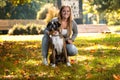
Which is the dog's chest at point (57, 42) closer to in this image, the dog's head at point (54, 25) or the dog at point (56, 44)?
the dog at point (56, 44)

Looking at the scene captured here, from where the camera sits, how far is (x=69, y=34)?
8.72m

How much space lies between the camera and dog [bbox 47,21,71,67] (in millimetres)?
8328

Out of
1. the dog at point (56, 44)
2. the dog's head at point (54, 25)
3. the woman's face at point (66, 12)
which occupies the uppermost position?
the woman's face at point (66, 12)

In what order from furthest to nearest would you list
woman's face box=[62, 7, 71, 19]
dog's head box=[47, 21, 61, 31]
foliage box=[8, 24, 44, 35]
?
foliage box=[8, 24, 44, 35], woman's face box=[62, 7, 71, 19], dog's head box=[47, 21, 61, 31]

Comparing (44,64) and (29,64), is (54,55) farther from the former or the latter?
(29,64)

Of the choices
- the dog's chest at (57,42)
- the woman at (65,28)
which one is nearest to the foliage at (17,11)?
the woman at (65,28)

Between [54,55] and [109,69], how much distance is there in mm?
1335

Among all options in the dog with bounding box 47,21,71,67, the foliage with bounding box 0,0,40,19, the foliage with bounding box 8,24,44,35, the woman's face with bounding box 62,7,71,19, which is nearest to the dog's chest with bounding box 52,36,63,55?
the dog with bounding box 47,21,71,67

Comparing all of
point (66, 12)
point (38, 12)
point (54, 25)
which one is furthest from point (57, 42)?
point (38, 12)

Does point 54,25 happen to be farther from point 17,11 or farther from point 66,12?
point 17,11

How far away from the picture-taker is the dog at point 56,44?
8.33m

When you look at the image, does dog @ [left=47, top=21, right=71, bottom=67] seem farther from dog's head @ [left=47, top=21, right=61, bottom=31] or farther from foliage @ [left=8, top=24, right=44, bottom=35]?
foliage @ [left=8, top=24, right=44, bottom=35]

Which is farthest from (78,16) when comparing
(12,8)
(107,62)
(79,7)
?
(107,62)

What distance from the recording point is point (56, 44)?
8469 mm
